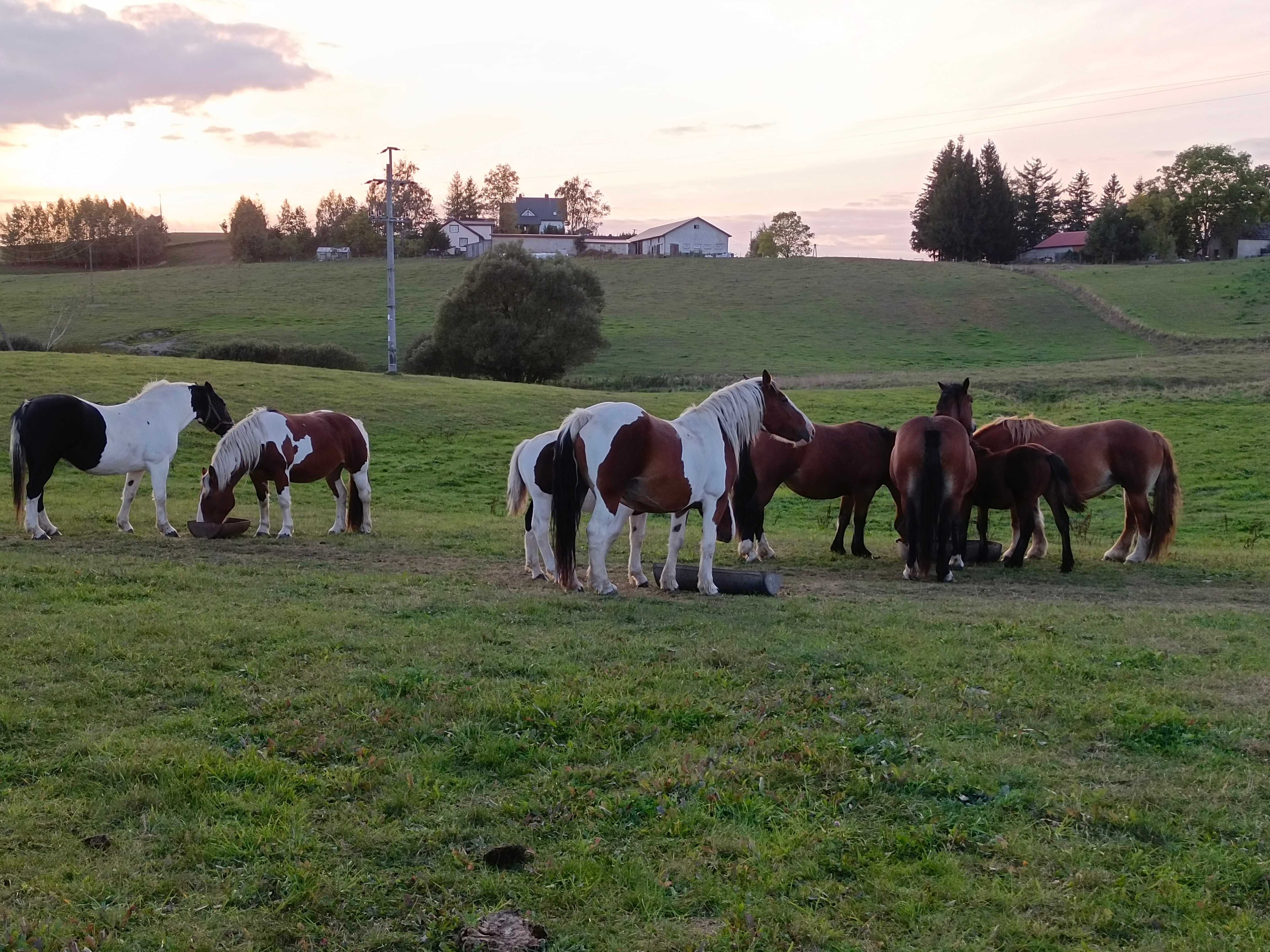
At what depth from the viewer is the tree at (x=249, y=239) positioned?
99062mm

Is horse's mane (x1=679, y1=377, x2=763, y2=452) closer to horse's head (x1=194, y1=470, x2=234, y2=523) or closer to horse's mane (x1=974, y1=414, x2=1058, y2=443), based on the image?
horse's mane (x1=974, y1=414, x2=1058, y2=443)

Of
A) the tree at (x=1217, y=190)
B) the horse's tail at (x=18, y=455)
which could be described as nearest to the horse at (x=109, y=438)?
the horse's tail at (x=18, y=455)

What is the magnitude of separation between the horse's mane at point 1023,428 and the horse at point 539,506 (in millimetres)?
5776

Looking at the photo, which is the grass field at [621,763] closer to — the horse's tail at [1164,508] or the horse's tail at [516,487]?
the horse's tail at [516,487]

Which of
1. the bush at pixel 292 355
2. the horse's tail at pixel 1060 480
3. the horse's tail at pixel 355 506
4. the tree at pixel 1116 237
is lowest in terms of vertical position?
the horse's tail at pixel 355 506

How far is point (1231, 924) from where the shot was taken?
4039 mm

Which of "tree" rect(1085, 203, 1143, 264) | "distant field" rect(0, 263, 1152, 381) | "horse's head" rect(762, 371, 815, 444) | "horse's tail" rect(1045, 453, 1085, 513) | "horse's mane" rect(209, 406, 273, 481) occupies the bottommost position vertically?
"horse's tail" rect(1045, 453, 1085, 513)

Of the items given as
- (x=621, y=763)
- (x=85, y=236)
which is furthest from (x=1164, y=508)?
(x=85, y=236)

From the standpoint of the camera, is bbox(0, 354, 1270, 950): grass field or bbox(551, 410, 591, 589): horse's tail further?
bbox(551, 410, 591, 589): horse's tail

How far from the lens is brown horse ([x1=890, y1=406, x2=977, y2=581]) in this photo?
11.9 m

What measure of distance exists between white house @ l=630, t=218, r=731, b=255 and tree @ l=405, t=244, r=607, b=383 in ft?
215

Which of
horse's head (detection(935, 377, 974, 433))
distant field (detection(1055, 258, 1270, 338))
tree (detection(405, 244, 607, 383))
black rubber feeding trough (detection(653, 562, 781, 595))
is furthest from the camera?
distant field (detection(1055, 258, 1270, 338))

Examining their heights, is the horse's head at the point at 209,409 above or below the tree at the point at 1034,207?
below

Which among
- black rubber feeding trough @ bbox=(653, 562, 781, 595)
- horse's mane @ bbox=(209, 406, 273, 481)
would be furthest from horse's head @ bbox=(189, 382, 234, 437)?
black rubber feeding trough @ bbox=(653, 562, 781, 595)
